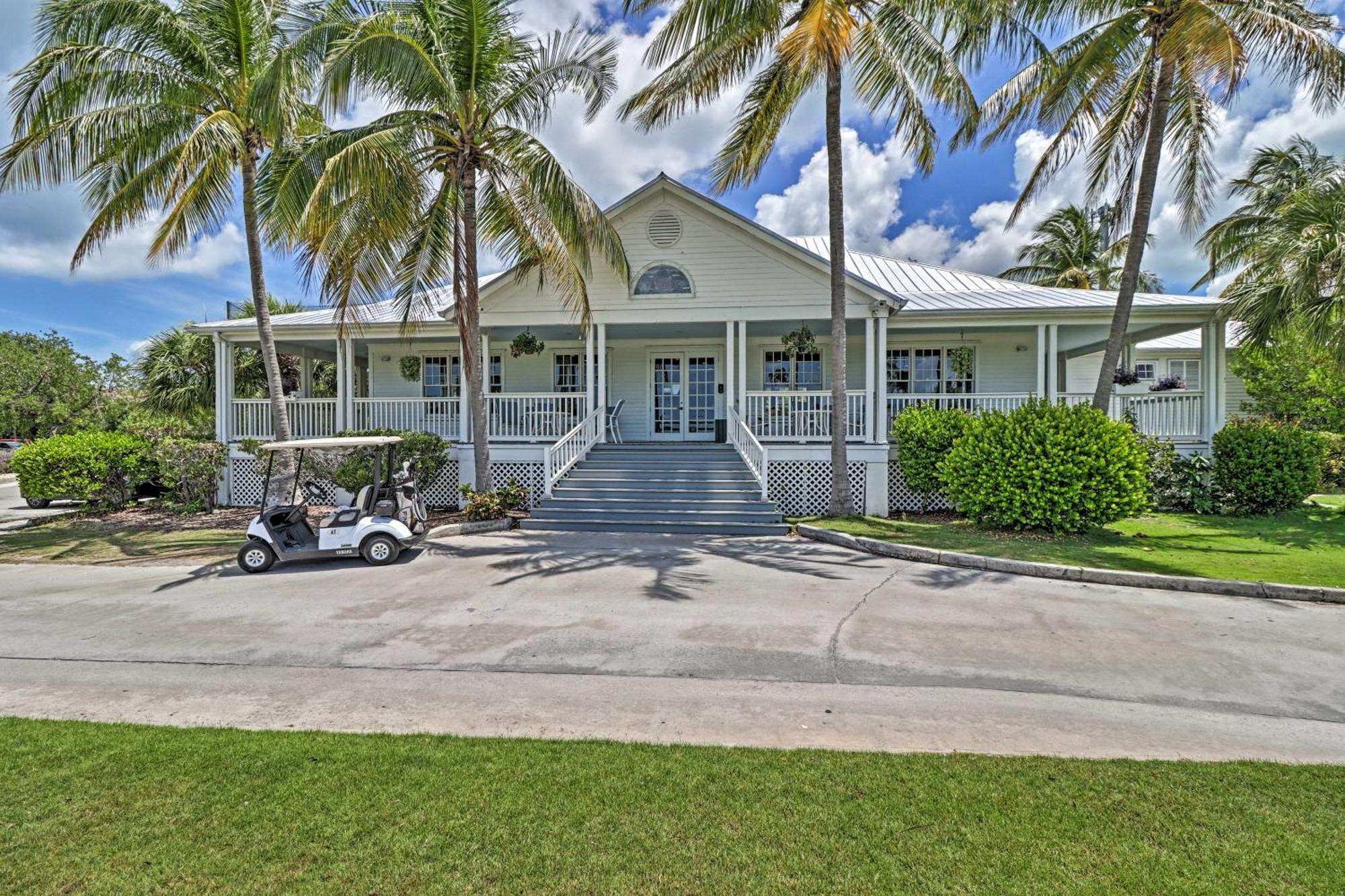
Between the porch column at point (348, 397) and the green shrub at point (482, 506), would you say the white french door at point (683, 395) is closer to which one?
the green shrub at point (482, 506)

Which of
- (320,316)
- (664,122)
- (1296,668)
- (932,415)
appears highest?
(664,122)

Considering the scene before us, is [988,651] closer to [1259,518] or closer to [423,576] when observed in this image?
[423,576]

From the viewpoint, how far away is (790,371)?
16906mm

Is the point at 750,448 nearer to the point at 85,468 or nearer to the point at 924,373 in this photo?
the point at 924,373

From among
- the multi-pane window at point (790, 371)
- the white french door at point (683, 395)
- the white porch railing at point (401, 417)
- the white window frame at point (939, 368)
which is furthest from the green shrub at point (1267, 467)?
the white porch railing at point (401, 417)

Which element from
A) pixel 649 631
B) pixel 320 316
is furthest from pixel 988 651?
pixel 320 316

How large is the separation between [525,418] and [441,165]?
17.8ft

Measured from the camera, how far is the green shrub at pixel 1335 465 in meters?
17.6

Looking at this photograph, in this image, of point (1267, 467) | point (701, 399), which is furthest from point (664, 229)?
point (1267, 467)

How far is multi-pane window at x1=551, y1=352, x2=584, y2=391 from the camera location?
1778cm

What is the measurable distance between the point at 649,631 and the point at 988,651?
291cm

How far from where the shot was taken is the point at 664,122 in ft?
40.9

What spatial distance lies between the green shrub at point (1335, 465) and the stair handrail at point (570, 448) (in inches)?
779

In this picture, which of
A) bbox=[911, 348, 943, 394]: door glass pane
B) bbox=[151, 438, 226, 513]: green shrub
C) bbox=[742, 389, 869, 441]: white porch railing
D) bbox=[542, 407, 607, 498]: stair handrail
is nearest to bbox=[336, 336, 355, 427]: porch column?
bbox=[151, 438, 226, 513]: green shrub
